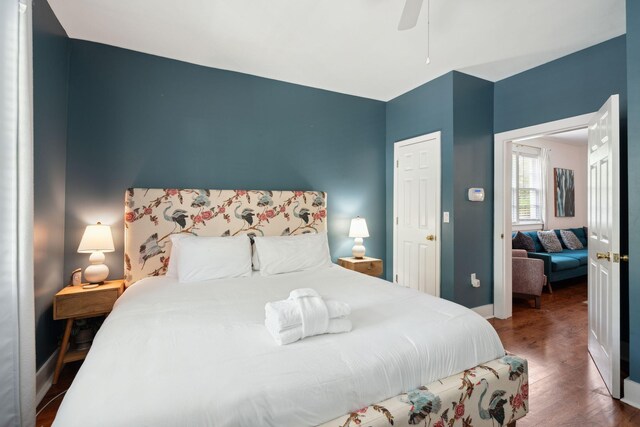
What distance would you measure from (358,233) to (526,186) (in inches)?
158

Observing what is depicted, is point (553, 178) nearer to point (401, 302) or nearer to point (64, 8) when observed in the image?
point (401, 302)

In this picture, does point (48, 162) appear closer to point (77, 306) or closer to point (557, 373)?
point (77, 306)

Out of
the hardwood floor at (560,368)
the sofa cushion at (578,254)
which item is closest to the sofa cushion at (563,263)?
the sofa cushion at (578,254)

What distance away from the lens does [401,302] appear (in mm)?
1851

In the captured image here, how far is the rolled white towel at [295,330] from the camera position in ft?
4.33

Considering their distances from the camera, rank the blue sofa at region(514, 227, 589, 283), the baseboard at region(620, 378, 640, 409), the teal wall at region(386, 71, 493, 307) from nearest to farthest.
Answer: the baseboard at region(620, 378, 640, 409) → the teal wall at region(386, 71, 493, 307) → the blue sofa at region(514, 227, 589, 283)

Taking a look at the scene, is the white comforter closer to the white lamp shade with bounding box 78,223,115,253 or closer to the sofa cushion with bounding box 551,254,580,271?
the white lamp shade with bounding box 78,223,115,253

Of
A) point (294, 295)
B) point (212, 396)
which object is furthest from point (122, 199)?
point (212, 396)

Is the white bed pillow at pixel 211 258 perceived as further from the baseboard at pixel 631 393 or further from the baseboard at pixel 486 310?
the baseboard at pixel 631 393

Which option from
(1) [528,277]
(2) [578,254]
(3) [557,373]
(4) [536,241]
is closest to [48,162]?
(3) [557,373]

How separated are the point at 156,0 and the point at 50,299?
7.62ft

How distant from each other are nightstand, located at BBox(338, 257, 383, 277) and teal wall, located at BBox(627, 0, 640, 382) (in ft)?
6.74

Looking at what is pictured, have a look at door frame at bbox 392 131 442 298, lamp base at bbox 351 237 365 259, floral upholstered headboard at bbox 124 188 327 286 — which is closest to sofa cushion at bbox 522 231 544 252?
door frame at bbox 392 131 442 298

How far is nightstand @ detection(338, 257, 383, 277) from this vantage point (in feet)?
11.1
